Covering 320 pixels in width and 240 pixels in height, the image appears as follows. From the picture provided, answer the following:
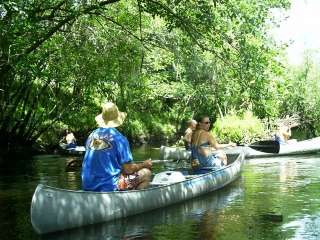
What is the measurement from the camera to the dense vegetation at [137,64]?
11.5 meters

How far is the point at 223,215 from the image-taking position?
8.51m

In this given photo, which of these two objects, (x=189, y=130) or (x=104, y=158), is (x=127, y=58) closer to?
(x=189, y=130)

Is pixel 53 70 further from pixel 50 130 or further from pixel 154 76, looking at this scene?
pixel 154 76

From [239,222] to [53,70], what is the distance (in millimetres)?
11563

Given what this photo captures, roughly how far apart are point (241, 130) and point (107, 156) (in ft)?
56.5

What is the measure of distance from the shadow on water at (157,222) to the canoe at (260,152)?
715cm

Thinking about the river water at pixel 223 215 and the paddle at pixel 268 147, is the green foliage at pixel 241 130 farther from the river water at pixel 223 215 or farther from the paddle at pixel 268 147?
the river water at pixel 223 215

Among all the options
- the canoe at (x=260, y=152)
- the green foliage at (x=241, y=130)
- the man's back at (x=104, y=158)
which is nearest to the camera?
the man's back at (x=104, y=158)

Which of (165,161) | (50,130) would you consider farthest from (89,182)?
(50,130)

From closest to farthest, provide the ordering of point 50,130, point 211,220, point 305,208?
point 211,220
point 305,208
point 50,130

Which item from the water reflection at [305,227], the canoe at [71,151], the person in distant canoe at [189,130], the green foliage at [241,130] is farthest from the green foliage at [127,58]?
the water reflection at [305,227]

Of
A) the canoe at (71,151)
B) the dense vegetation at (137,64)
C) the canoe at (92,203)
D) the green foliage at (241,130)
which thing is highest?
the dense vegetation at (137,64)

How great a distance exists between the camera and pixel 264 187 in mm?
11500

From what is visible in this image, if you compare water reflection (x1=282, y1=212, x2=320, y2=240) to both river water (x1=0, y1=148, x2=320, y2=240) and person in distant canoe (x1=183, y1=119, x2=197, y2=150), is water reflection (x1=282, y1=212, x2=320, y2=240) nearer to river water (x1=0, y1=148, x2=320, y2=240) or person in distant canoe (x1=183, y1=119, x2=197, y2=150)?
river water (x1=0, y1=148, x2=320, y2=240)
